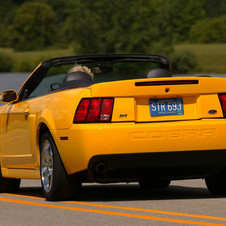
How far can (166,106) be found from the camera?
7562 millimetres

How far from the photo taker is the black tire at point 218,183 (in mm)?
8312

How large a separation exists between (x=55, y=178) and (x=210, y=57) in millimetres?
111265

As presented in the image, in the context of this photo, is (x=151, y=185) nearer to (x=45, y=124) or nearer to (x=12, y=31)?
(x=45, y=124)

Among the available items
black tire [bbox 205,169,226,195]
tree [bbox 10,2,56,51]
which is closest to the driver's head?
black tire [bbox 205,169,226,195]

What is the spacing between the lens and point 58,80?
8578 mm

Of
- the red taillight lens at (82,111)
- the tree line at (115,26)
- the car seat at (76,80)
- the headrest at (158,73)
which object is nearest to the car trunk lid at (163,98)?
the red taillight lens at (82,111)

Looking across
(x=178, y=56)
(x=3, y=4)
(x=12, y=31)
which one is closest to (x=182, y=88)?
(x=178, y=56)

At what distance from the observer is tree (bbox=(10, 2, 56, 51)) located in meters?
154

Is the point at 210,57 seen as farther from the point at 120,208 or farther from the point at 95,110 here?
the point at 120,208

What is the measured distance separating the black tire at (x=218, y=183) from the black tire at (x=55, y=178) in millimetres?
1462

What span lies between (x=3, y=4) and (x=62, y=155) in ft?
628

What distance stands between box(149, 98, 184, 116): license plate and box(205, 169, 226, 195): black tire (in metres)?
1.06

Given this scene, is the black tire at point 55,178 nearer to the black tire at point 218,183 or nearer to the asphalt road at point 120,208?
the asphalt road at point 120,208

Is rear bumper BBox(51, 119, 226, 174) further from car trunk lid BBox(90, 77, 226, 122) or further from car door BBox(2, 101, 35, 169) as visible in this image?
Result: car door BBox(2, 101, 35, 169)
